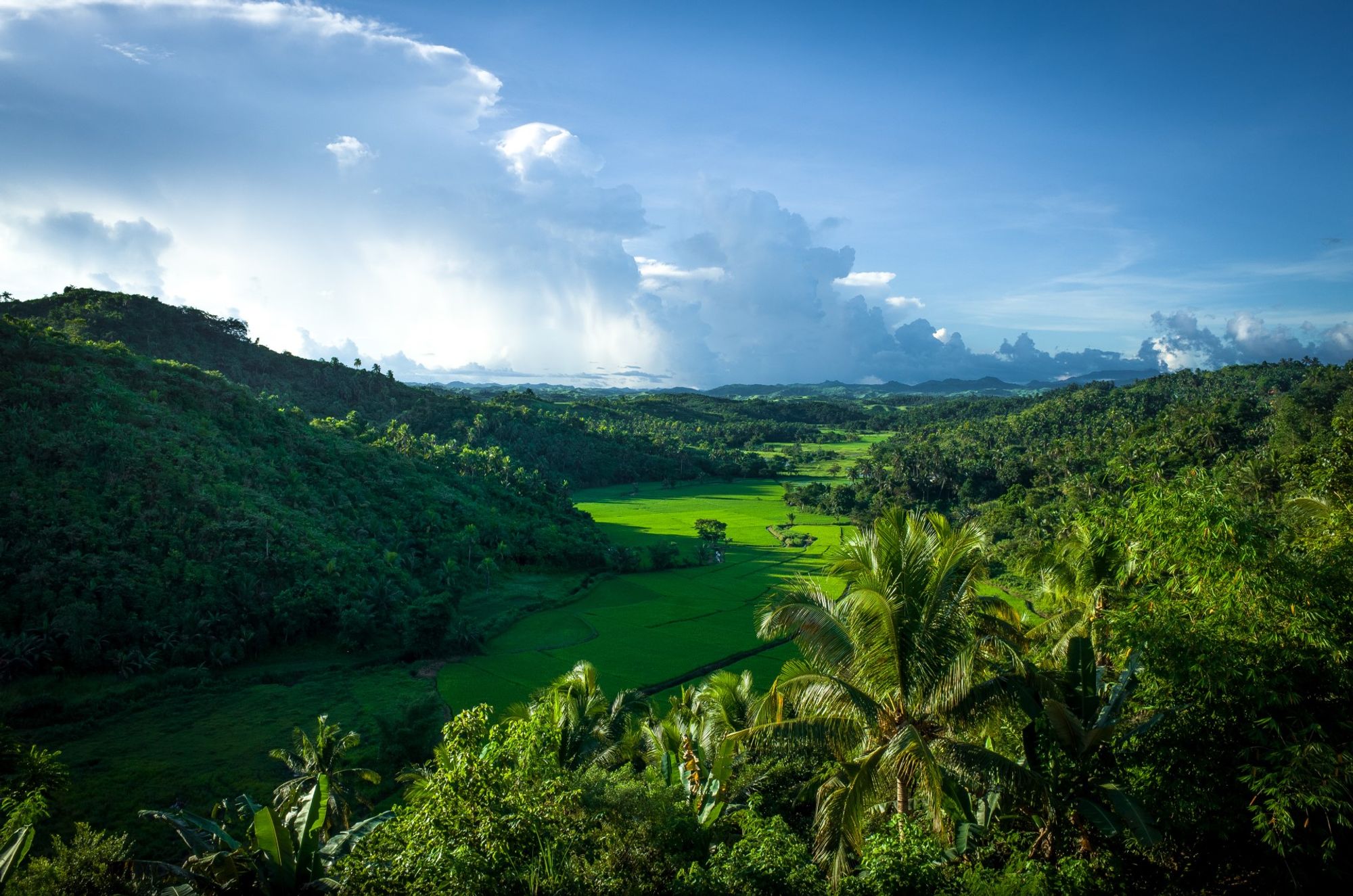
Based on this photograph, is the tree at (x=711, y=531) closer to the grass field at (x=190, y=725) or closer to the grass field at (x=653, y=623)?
the grass field at (x=653, y=623)

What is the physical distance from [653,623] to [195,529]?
3226 cm

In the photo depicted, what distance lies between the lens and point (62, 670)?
33969 millimetres

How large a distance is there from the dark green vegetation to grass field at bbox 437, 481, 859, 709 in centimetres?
44

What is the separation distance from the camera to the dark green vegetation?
32.1 feet

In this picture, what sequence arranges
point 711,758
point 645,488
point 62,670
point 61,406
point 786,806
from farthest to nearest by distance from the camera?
point 645,488 → point 61,406 → point 62,670 → point 711,758 → point 786,806

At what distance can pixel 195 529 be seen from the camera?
44000mm

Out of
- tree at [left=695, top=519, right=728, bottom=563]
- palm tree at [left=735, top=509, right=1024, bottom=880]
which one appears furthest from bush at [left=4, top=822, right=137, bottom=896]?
tree at [left=695, top=519, right=728, bottom=563]

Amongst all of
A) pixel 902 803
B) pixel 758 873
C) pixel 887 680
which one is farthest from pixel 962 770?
pixel 758 873

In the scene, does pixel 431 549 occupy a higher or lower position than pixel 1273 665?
lower

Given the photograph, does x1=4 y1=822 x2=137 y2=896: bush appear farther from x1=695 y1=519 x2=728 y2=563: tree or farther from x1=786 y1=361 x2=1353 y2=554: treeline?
x1=695 y1=519 x2=728 y2=563: tree

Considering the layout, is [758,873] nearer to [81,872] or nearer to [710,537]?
[81,872]

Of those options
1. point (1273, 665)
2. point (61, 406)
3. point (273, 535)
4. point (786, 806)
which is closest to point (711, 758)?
point (786, 806)

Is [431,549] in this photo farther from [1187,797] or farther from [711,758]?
[1187,797]

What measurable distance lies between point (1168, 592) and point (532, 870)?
11.5 metres
